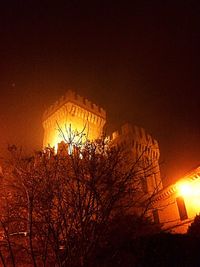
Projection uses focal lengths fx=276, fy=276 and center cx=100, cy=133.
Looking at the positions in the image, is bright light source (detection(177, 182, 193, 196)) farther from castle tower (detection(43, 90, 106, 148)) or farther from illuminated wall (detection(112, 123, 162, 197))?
castle tower (detection(43, 90, 106, 148))

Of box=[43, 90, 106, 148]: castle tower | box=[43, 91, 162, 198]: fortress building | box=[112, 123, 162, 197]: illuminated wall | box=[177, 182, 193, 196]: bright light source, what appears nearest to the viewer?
box=[177, 182, 193, 196]: bright light source

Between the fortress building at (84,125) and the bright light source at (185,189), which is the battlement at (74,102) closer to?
the fortress building at (84,125)

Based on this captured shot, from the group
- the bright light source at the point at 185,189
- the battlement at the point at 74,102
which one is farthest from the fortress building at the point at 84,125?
the bright light source at the point at 185,189

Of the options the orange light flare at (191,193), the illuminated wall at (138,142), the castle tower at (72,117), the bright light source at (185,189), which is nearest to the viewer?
the orange light flare at (191,193)

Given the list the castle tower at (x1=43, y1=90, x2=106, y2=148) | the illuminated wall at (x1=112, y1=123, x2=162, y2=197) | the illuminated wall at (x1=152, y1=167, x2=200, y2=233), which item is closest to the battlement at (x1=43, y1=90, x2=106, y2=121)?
the castle tower at (x1=43, y1=90, x2=106, y2=148)

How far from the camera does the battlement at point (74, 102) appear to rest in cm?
3347

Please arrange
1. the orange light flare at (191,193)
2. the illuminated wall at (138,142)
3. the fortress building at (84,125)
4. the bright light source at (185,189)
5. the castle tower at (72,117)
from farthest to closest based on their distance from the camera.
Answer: the castle tower at (72,117), the fortress building at (84,125), the illuminated wall at (138,142), the bright light source at (185,189), the orange light flare at (191,193)

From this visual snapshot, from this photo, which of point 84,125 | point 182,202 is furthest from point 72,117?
point 182,202

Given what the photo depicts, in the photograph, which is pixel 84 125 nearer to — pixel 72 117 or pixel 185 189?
pixel 72 117

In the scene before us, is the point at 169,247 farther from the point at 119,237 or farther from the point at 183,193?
the point at 183,193

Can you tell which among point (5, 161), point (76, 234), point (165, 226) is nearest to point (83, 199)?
point (76, 234)

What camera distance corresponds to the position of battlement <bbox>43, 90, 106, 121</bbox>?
3347 cm

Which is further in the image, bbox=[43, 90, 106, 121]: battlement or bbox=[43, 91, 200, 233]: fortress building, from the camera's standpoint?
bbox=[43, 90, 106, 121]: battlement

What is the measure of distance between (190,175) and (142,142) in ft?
41.9
